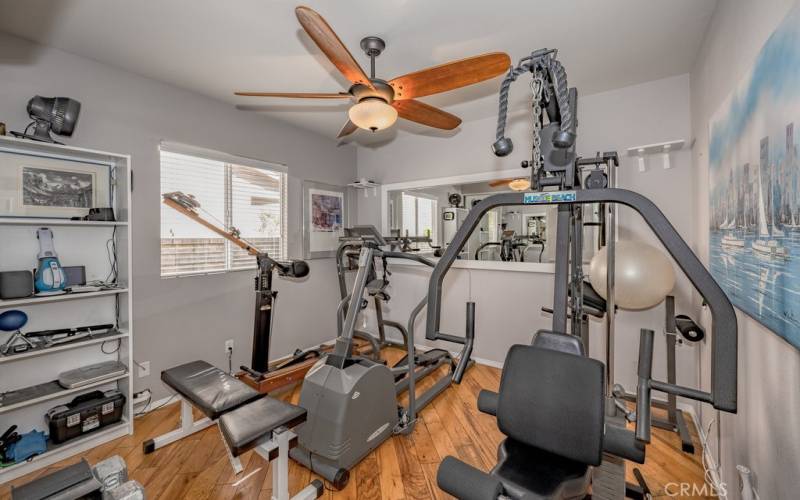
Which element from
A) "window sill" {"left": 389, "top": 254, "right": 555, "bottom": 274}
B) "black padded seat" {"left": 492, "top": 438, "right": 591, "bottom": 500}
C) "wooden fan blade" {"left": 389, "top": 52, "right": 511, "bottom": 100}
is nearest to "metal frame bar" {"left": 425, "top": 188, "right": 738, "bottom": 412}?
"black padded seat" {"left": 492, "top": 438, "right": 591, "bottom": 500}

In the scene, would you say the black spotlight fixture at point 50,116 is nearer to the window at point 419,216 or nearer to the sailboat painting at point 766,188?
the window at point 419,216

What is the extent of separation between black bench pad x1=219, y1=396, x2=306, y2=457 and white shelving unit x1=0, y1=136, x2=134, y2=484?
1.22 m

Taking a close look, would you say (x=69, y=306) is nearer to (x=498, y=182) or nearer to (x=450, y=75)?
(x=450, y=75)

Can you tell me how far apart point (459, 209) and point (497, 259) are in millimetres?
767

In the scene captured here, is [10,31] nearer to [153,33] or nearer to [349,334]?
[153,33]

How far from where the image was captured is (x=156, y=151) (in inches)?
112

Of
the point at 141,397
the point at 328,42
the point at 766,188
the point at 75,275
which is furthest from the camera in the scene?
the point at 141,397

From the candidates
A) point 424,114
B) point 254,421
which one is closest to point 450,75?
point 424,114

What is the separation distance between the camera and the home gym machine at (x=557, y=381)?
1.05 meters

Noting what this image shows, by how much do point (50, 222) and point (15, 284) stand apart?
0.41 m

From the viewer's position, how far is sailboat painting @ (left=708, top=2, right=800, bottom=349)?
101 cm

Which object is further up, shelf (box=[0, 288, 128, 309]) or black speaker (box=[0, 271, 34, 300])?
black speaker (box=[0, 271, 34, 300])

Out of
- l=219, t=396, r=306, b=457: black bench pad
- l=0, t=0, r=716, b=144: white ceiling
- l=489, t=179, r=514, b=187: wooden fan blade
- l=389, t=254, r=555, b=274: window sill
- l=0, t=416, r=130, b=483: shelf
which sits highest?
l=0, t=0, r=716, b=144: white ceiling

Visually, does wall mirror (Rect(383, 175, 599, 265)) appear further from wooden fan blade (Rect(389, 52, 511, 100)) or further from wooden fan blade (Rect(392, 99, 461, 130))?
wooden fan blade (Rect(389, 52, 511, 100))
